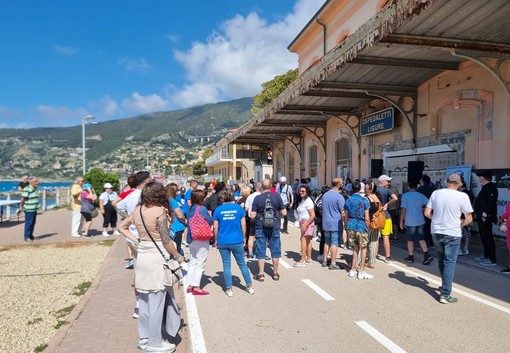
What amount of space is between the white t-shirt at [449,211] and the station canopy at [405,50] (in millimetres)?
2805

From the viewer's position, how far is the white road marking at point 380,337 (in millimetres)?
3908

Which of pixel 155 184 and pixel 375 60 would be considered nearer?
pixel 155 184

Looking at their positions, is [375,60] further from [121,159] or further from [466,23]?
[121,159]

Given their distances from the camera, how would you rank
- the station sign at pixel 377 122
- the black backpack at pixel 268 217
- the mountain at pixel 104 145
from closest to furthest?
the black backpack at pixel 268 217 → the station sign at pixel 377 122 → the mountain at pixel 104 145

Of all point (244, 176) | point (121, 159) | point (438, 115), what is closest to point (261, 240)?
point (438, 115)

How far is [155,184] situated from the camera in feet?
13.1

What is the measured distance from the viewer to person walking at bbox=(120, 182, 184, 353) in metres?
3.77

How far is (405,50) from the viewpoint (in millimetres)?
8336

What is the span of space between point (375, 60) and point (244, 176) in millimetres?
39449

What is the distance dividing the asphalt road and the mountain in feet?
226

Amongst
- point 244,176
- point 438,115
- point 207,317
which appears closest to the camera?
point 207,317

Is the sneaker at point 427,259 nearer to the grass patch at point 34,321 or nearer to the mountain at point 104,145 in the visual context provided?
the grass patch at point 34,321

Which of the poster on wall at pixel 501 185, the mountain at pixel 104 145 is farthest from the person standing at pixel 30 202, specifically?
the mountain at pixel 104 145

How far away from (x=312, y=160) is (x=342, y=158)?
3916 millimetres
